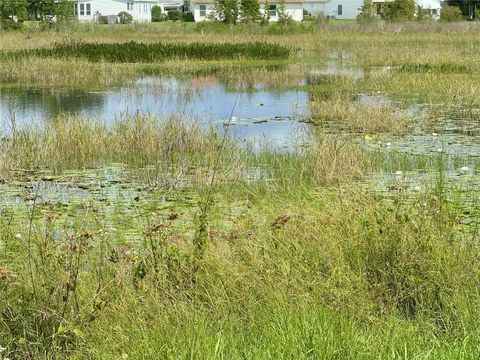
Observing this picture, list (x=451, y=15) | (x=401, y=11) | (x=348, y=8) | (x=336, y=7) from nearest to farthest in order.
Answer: (x=401, y=11) < (x=451, y=15) < (x=348, y=8) < (x=336, y=7)

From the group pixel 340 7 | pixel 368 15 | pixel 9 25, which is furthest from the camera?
pixel 340 7

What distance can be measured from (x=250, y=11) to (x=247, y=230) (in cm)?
4922

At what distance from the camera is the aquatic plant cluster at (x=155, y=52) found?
2780cm

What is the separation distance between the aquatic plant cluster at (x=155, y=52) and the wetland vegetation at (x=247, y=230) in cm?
931

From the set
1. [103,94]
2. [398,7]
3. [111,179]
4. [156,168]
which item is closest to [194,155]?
[156,168]

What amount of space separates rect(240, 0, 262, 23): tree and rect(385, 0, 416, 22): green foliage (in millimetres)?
9736

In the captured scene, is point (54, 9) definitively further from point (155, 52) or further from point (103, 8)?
point (155, 52)

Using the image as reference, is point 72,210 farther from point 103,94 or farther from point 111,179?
point 103,94

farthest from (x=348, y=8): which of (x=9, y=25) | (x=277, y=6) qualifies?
(x=9, y=25)

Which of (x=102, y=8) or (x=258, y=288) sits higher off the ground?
(x=102, y=8)

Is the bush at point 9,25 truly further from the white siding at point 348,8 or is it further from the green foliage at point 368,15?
the white siding at point 348,8

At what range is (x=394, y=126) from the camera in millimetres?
12719

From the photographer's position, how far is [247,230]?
6.02m

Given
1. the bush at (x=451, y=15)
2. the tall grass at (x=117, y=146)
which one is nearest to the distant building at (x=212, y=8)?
the bush at (x=451, y=15)
